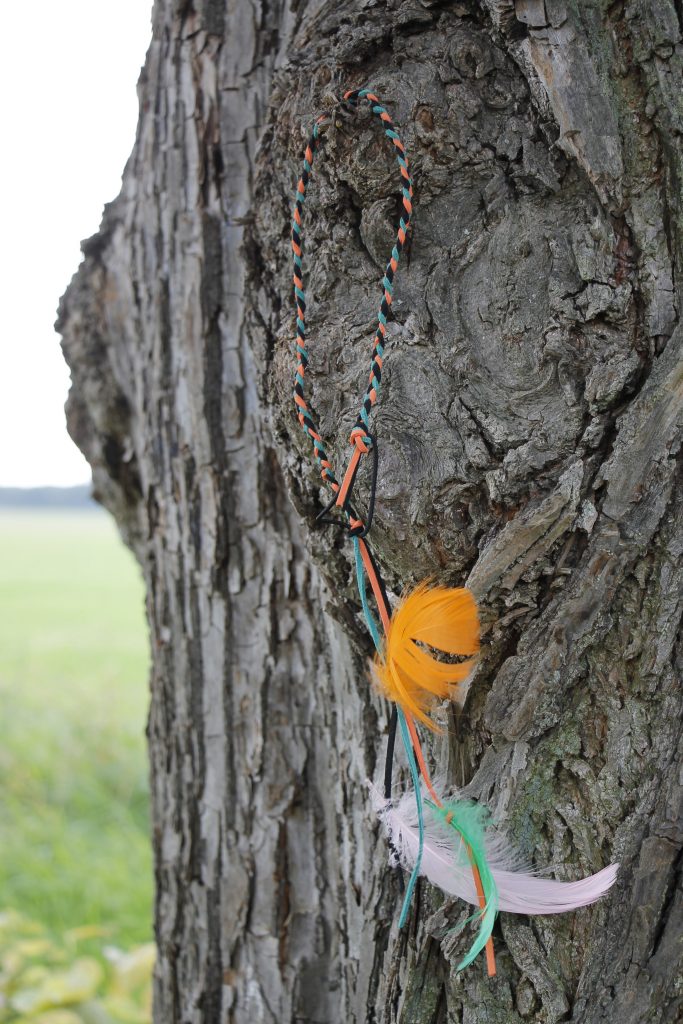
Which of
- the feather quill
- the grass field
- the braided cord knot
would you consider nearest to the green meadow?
the grass field

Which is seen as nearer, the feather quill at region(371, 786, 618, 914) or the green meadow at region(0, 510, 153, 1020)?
the feather quill at region(371, 786, 618, 914)

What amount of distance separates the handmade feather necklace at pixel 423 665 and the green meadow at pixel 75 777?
1.65 metres

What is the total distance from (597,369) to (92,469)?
1264 mm

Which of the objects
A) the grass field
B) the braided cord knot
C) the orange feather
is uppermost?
the braided cord knot

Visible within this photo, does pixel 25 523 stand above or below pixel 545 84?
below

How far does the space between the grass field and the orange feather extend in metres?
1.76

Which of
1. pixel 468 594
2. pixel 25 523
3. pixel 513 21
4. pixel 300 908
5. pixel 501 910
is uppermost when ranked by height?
pixel 513 21

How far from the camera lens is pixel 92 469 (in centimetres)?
194

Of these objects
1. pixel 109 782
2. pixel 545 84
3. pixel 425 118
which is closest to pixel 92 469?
pixel 425 118

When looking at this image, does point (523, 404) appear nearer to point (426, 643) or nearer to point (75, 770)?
point (426, 643)

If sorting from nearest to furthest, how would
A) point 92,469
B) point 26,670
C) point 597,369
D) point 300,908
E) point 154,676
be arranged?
point 597,369
point 300,908
point 154,676
point 92,469
point 26,670

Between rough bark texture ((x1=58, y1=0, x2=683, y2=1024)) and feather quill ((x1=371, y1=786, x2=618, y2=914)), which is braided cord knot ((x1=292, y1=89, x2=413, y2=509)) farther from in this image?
feather quill ((x1=371, y1=786, x2=618, y2=914))

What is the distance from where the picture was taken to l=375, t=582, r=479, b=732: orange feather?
1.05 meters

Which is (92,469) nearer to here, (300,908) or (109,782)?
(300,908)
